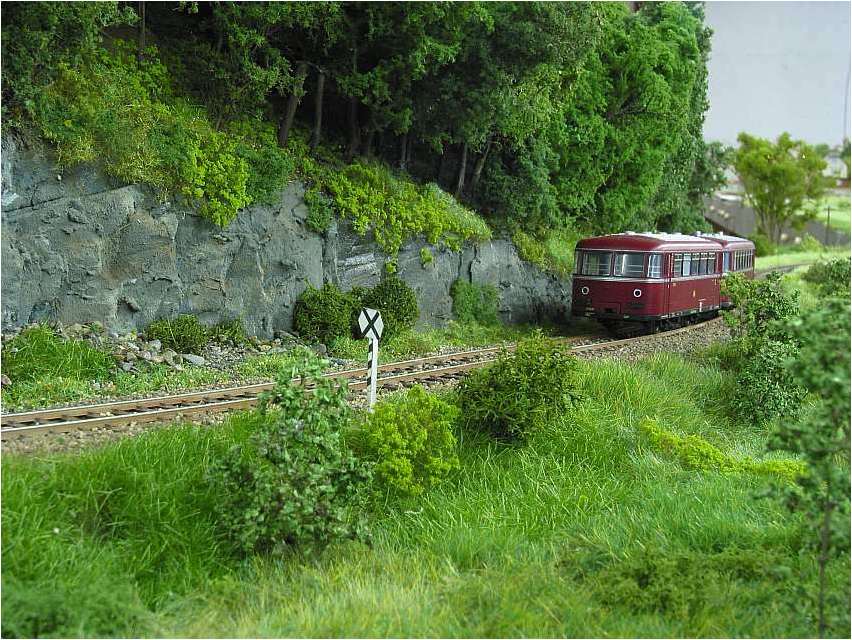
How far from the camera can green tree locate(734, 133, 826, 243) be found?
4628 centimetres

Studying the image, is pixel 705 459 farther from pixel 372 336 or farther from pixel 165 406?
pixel 165 406

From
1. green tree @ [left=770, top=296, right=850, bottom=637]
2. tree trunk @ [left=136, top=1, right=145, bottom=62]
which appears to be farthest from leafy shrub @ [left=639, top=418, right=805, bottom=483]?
tree trunk @ [left=136, top=1, right=145, bottom=62]

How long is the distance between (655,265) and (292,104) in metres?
8.95

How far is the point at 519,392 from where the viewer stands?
11.3 metres

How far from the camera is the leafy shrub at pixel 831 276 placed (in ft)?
80.4

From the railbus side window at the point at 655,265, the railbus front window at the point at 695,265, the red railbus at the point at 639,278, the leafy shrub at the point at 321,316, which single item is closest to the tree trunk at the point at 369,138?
the leafy shrub at the point at 321,316

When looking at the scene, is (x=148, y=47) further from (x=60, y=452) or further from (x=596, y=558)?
(x=596, y=558)

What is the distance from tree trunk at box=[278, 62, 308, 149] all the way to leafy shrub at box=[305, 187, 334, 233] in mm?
1375

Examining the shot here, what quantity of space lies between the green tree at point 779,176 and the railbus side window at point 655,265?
30540mm

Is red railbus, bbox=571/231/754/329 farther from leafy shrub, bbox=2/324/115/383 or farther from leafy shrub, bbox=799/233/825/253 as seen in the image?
leafy shrub, bbox=799/233/825/253

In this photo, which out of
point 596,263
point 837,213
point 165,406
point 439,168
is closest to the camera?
point 165,406

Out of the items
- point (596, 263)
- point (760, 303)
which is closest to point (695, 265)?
point (596, 263)

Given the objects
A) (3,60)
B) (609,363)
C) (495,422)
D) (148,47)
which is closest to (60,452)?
(495,422)

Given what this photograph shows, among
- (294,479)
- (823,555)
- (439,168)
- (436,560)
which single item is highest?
(439,168)
